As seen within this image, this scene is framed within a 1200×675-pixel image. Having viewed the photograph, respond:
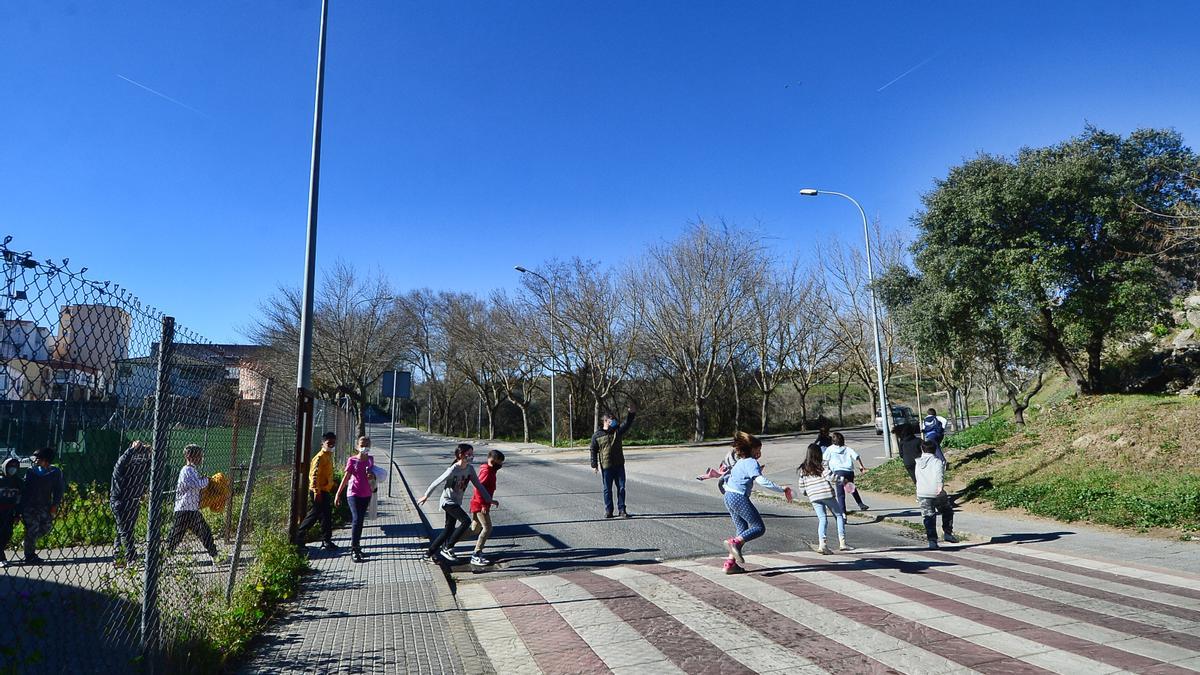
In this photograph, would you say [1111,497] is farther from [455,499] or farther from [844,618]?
[455,499]

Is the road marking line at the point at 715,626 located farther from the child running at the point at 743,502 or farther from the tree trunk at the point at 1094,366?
the tree trunk at the point at 1094,366

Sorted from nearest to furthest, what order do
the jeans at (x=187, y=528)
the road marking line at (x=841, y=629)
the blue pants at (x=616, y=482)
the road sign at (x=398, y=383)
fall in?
the jeans at (x=187, y=528)
the road marking line at (x=841, y=629)
the blue pants at (x=616, y=482)
the road sign at (x=398, y=383)

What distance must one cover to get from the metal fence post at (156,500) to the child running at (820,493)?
7.00 metres

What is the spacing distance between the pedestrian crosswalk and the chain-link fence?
221cm

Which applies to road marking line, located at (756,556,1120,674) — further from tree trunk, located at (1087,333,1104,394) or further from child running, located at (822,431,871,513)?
tree trunk, located at (1087,333,1104,394)

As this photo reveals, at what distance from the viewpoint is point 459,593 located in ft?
23.2

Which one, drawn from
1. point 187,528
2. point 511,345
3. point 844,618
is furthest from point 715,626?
point 511,345

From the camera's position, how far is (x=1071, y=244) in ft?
59.5

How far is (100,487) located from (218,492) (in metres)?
4.70

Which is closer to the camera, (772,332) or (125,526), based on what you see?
(125,526)

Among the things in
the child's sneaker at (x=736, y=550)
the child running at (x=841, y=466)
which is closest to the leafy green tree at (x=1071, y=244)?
the child running at (x=841, y=466)

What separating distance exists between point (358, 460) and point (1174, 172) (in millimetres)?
18923

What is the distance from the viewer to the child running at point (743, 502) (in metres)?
7.43

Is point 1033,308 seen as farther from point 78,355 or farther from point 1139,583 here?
point 78,355
